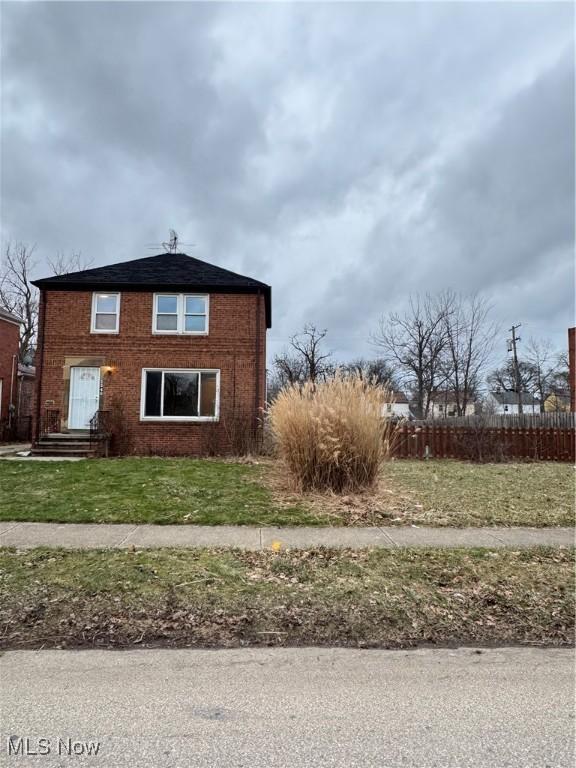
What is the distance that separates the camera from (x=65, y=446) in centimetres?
1347

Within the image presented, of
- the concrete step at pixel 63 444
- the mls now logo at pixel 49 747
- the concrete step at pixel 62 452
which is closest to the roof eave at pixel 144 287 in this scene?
the concrete step at pixel 63 444

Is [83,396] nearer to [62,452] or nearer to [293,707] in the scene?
[62,452]

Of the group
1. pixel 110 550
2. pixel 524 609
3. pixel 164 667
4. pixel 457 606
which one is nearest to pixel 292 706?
pixel 164 667

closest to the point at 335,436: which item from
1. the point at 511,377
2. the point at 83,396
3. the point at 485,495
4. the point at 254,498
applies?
the point at 254,498

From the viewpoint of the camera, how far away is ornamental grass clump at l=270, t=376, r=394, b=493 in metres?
7.19

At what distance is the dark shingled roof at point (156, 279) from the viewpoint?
15.1 m

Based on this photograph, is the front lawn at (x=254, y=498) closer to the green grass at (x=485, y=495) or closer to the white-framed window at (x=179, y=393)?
the green grass at (x=485, y=495)

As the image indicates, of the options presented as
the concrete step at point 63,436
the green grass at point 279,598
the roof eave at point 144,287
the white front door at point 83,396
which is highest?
the roof eave at point 144,287

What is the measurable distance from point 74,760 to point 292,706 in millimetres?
1040

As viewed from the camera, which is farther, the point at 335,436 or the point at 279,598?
the point at 335,436

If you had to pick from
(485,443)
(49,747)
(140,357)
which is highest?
(140,357)

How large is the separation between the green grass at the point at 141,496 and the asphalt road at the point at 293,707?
3.05m

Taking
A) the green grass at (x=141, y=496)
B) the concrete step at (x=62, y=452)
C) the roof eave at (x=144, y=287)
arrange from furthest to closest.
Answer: the roof eave at (x=144, y=287)
the concrete step at (x=62, y=452)
the green grass at (x=141, y=496)

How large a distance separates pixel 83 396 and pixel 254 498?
9.92 meters
